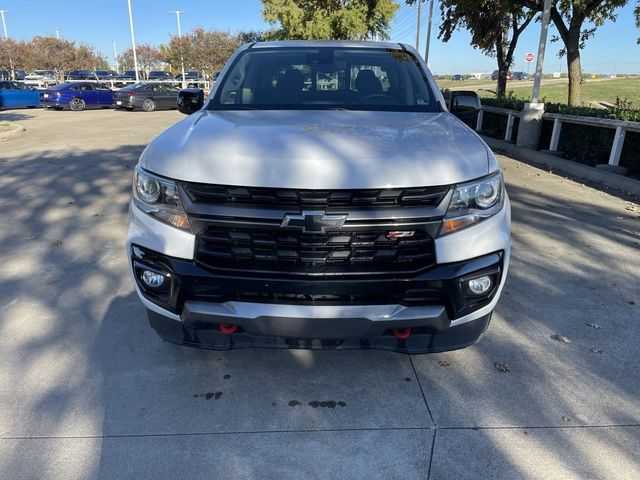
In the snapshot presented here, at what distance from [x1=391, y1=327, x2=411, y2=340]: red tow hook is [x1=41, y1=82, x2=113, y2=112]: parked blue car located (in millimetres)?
26862

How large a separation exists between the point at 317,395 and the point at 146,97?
25.1m

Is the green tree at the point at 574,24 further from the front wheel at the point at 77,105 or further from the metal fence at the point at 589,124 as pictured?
the front wheel at the point at 77,105

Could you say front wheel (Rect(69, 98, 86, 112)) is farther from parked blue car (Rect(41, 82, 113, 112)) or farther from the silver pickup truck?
the silver pickup truck

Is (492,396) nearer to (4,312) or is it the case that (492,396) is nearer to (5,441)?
(5,441)

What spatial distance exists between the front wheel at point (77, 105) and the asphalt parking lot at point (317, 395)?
23.8 meters

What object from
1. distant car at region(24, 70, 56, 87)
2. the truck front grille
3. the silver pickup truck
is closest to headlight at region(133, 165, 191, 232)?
the silver pickup truck

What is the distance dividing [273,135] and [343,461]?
1668 mm

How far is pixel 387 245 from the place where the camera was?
2.39 metres

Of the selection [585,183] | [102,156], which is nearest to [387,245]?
[585,183]

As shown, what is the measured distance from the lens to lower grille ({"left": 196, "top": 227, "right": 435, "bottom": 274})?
237cm

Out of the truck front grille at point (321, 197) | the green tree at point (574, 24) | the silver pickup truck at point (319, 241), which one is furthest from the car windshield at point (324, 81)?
the green tree at point (574, 24)

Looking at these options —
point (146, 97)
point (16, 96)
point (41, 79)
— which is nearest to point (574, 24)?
point (146, 97)

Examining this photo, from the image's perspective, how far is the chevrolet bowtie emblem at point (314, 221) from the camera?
2322mm

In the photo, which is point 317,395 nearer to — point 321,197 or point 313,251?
point 313,251
